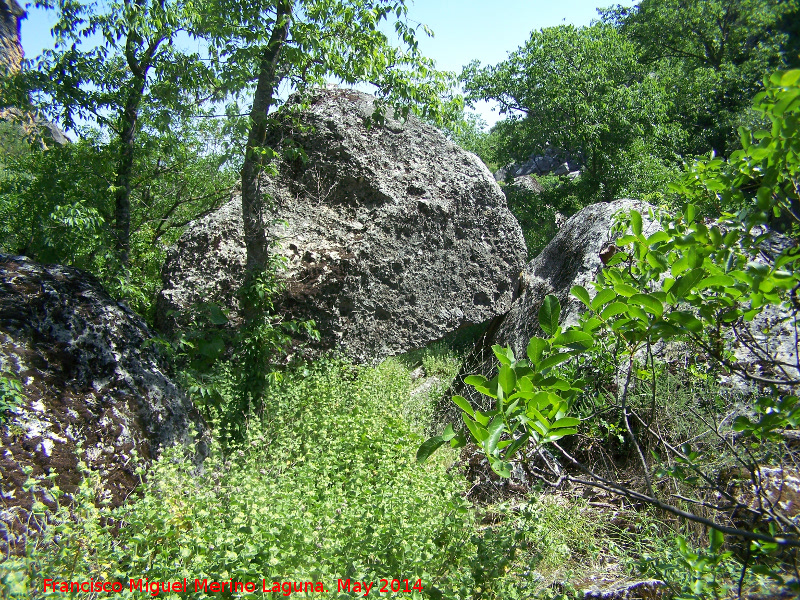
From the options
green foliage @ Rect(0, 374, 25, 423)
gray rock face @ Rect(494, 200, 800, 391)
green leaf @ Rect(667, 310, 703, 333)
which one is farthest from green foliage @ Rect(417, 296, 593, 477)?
gray rock face @ Rect(494, 200, 800, 391)

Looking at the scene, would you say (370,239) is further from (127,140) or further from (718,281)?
(718,281)

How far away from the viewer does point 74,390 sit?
3156 mm

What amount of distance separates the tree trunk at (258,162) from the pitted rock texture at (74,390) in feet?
4.12

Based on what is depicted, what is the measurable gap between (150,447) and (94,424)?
0.37 m

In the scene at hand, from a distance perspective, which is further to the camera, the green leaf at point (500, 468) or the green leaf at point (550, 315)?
the green leaf at point (550, 315)

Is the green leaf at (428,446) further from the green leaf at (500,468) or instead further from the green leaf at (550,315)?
the green leaf at (550,315)

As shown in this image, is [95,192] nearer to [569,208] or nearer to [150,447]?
[150,447]

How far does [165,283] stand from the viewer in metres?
5.52

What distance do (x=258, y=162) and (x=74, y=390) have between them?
2473 mm

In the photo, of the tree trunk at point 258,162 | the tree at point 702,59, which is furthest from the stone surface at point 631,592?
the tree at point 702,59

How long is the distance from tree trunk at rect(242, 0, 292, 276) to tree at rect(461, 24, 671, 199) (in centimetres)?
846

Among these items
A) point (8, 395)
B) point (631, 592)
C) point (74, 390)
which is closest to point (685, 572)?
point (631, 592)

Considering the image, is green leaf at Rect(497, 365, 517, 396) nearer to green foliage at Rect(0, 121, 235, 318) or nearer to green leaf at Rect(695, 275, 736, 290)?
green leaf at Rect(695, 275, 736, 290)

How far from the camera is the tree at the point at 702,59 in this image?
15734 mm
